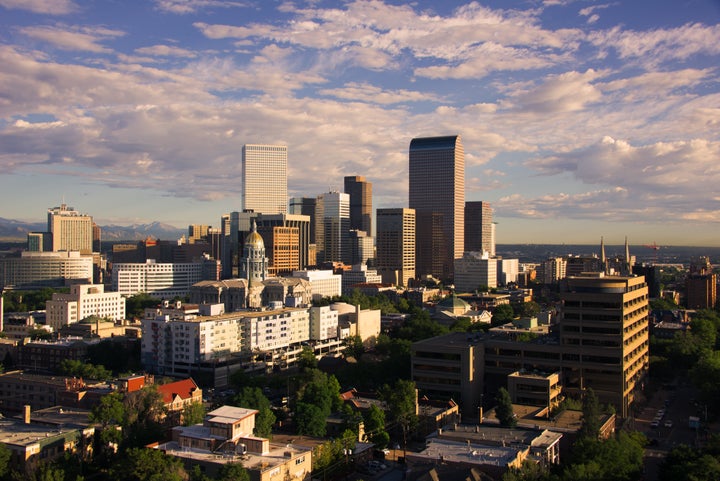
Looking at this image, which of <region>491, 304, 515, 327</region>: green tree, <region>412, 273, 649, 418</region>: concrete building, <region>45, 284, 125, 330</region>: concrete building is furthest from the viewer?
<region>45, 284, 125, 330</region>: concrete building

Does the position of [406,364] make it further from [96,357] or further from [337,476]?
[96,357]

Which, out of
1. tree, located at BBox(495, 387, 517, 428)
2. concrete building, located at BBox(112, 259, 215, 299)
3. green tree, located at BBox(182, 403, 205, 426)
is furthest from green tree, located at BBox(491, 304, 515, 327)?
concrete building, located at BBox(112, 259, 215, 299)

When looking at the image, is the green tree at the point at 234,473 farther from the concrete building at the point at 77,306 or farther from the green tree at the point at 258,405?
the concrete building at the point at 77,306

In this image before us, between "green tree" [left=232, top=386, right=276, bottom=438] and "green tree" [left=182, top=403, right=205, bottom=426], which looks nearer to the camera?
"green tree" [left=232, top=386, right=276, bottom=438]

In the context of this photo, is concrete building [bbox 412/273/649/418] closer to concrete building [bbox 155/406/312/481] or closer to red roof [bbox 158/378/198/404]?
red roof [bbox 158/378/198/404]

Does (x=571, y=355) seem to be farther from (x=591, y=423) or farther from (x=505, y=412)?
(x=591, y=423)

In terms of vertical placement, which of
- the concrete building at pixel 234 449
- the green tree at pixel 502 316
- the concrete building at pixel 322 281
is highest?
the concrete building at pixel 322 281

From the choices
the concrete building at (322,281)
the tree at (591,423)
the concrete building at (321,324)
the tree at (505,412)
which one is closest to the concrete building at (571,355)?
the tree at (505,412)
